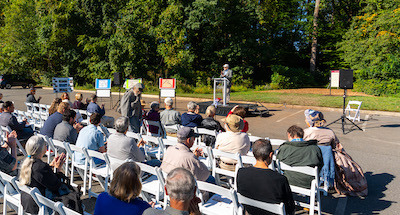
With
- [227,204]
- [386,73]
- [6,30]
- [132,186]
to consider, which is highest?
[6,30]

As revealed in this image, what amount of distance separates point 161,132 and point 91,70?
24.6 m

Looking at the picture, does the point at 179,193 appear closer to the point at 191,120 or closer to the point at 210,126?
the point at 210,126

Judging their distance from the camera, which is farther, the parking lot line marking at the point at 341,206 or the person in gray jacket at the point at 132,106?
the person in gray jacket at the point at 132,106

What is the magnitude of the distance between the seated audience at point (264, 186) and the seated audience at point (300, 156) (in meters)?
1.10

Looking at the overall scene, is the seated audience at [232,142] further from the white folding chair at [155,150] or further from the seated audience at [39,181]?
the seated audience at [39,181]

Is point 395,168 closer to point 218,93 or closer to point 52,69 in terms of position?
point 218,93

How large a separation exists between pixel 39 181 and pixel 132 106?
4443 millimetres

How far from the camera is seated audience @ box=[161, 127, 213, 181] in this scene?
382cm

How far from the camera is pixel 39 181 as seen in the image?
10.9ft

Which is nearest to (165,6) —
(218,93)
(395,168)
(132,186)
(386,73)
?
(218,93)

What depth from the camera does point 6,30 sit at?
113ft

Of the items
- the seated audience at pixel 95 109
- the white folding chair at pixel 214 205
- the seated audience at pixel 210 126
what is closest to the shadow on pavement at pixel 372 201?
the white folding chair at pixel 214 205

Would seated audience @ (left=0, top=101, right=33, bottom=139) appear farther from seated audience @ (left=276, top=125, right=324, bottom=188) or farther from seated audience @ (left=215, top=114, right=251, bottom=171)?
seated audience @ (left=276, top=125, right=324, bottom=188)

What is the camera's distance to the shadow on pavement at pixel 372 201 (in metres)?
4.48
